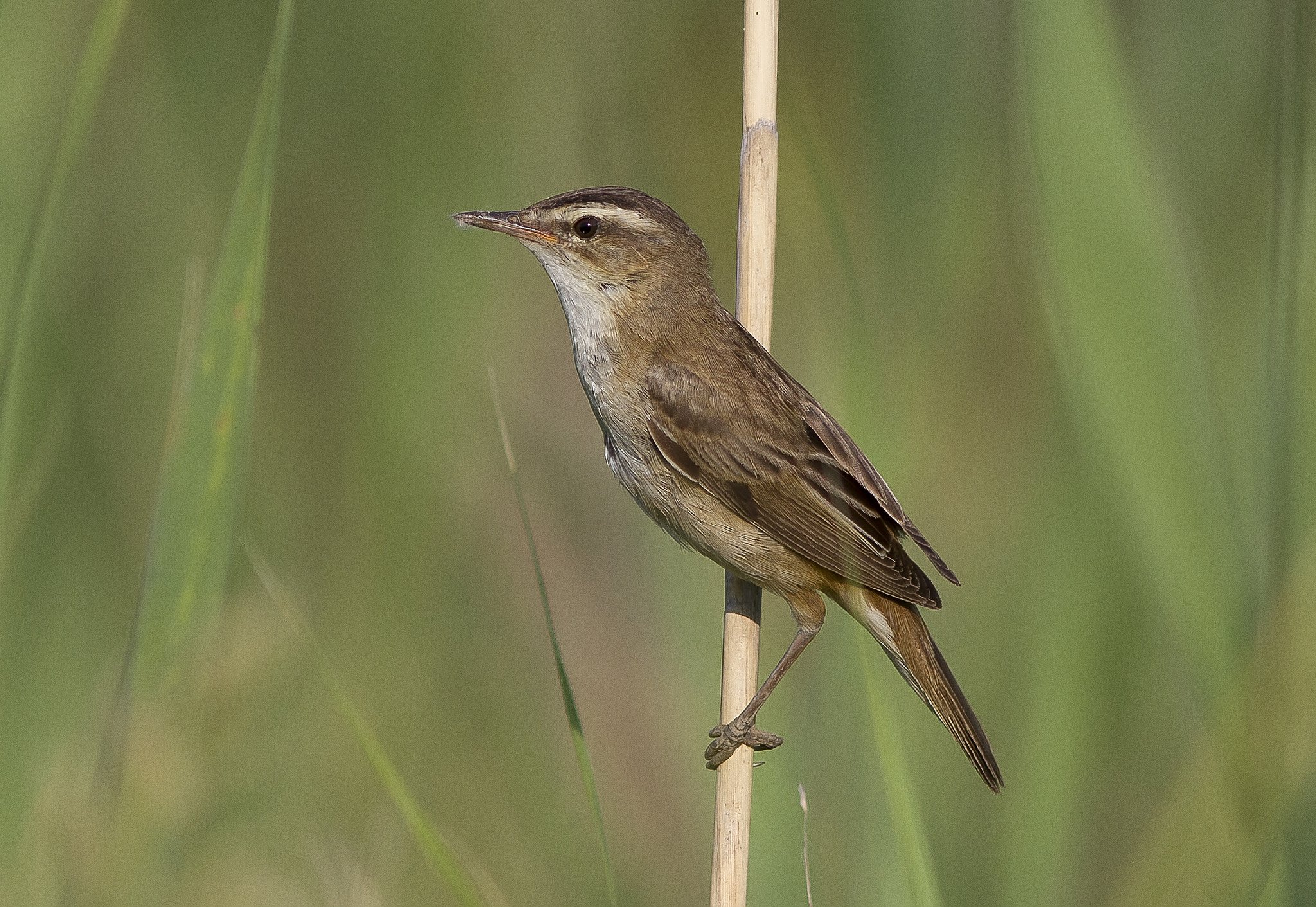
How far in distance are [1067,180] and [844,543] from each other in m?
1.08

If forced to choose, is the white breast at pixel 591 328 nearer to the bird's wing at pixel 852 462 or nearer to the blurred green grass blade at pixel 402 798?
the bird's wing at pixel 852 462

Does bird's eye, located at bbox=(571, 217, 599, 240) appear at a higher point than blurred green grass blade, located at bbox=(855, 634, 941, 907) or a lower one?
higher

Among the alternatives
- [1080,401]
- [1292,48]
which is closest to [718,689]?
[1080,401]

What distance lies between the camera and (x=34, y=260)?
2.10 meters

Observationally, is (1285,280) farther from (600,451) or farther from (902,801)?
(600,451)

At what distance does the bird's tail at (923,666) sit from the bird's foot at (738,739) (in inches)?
13.6

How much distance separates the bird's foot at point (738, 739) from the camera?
2.63 meters

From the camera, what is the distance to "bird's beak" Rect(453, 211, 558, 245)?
122 inches

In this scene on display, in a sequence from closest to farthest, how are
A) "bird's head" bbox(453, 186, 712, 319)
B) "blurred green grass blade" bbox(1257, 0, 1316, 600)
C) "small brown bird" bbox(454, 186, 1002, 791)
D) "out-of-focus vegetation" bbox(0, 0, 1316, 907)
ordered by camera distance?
"blurred green grass blade" bbox(1257, 0, 1316, 600), "out-of-focus vegetation" bbox(0, 0, 1316, 907), "small brown bird" bbox(454, 186, 1002, 791), "bird's head" bbox(453, 186, 712, 319)

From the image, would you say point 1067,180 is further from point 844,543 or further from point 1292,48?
point 844,543

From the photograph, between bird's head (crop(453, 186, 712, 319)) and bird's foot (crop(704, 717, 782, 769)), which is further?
bird's head (crop(453, 186, 712, 319))

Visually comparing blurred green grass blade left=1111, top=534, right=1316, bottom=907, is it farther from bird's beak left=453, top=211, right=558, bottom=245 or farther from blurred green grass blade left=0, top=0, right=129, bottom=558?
blurred green grass blade left=0, top=0, right=129, bottom=558

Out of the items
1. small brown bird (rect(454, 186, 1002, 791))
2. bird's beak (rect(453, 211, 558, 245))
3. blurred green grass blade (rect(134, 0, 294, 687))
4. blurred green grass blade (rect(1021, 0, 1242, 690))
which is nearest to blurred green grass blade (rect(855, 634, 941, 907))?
blurred green grass blade (rect(1021, 0, 1242, 690))

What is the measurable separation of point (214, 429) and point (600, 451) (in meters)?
2.38
